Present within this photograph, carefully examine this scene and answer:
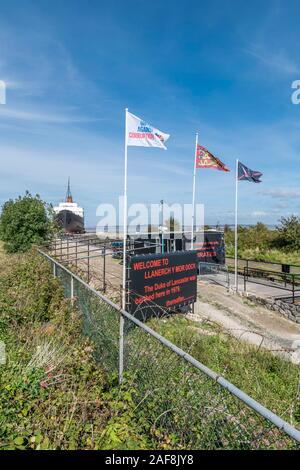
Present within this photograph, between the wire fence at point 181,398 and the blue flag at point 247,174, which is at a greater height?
the blue flag at point 247,174

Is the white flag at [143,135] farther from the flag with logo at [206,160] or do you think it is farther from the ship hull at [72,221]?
the ship hull at [72,221]

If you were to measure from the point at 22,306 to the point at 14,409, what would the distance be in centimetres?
370

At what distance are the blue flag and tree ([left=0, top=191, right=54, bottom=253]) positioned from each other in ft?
37.8

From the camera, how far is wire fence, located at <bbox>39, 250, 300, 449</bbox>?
243cm

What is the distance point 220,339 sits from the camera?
793 centimetres

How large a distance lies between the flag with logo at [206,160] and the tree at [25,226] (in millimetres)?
10127

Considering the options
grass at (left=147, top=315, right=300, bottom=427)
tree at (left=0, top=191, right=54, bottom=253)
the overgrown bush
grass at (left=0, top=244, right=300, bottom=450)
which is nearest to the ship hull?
tree at (left=0, top=191, right=54, bottom=253)

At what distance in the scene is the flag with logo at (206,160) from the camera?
48.9 ft

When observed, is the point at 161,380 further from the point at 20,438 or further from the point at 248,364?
the point at 248,364

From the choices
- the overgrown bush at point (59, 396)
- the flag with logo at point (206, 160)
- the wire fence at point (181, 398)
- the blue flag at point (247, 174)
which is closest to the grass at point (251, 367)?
the wire fence at point (181, 398)

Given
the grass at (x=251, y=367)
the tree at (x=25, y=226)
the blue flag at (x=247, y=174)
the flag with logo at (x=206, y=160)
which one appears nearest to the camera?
the grass at (x=251, y=367)

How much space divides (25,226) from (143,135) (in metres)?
12.6

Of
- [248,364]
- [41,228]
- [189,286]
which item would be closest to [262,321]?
[189,286]

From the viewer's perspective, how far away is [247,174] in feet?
58.1
